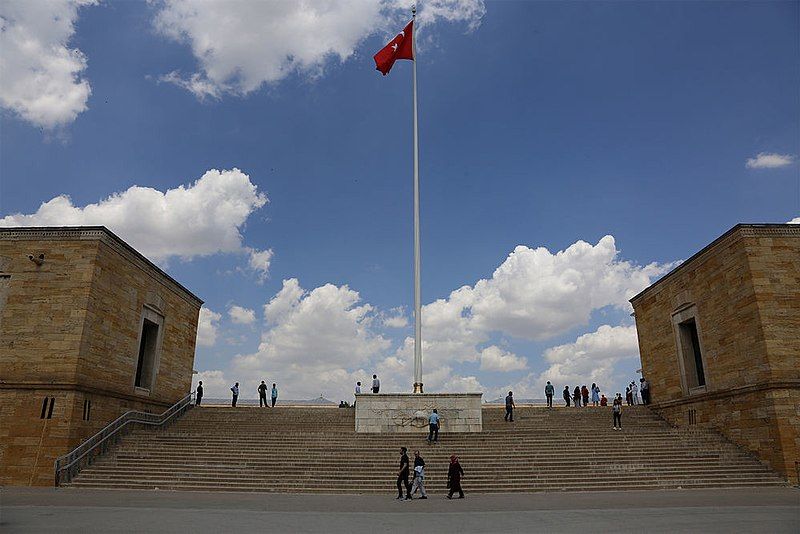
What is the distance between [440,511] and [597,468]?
25.2 feet

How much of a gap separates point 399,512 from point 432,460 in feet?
20.9

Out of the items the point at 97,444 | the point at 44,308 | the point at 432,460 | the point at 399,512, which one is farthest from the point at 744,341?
the point at 44,308

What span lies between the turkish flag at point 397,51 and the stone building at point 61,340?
14.2 metres

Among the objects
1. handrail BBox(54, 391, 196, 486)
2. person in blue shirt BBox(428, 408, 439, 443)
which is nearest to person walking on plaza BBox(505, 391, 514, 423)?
person in blue shirt BBox(428, 408, 439, 443)

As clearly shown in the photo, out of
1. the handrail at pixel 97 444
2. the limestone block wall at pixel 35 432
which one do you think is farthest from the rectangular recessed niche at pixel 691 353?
the limestone block wall at pixel 35 432

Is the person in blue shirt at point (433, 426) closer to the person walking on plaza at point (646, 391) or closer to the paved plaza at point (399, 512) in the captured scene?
the paved plaza at point (399, 512)

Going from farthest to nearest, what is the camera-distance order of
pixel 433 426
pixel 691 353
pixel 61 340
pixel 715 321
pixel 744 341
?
pixel 691 353 → pixel 715 321 → pixel 433 426 → pixel 744 341 → pixel 61 340

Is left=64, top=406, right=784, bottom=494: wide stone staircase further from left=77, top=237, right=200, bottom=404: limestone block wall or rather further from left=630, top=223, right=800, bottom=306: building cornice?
left=630, top=223, right=800, bottom=306: building cornice

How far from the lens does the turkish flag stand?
85.0 ft

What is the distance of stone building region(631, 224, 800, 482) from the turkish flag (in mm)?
16385

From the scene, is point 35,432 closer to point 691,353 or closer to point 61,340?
point 61,340

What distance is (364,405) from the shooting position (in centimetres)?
2223

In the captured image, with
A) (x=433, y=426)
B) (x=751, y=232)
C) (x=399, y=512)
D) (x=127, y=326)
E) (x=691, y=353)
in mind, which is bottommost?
(x=399, y=512)

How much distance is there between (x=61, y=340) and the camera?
19.1 metres
